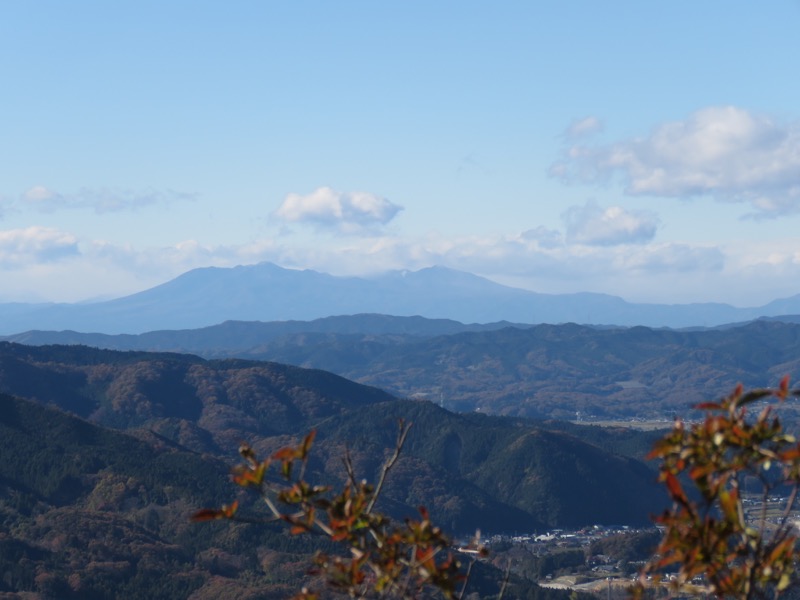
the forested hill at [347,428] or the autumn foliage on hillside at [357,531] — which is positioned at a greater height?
the autumn foliage on hillside at [357,531]

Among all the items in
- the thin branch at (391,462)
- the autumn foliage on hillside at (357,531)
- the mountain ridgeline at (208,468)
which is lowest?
the mountain ridgeline at (208,468)

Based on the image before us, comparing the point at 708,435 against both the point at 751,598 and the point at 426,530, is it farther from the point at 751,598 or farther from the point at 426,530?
the point at 426,530

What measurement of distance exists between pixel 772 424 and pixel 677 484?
Answer: 607 millimetres

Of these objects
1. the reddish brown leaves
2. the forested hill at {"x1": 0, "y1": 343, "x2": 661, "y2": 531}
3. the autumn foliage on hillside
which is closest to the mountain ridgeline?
the forested hill at {"x1": 0, "y1": 343, "x2": 661, "y2": 531}

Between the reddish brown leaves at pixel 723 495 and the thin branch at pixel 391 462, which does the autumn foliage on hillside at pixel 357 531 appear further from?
the reddish brown leaves at pixel 723 495

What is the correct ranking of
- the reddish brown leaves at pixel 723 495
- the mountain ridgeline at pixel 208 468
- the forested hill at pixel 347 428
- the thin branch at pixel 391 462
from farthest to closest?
the forested hill at pixel 347 428 < the mountain ridgeline at pixel 208 468 < the thin branch at pixel 391 462 < the reddish brown leaves at pixel 723 495

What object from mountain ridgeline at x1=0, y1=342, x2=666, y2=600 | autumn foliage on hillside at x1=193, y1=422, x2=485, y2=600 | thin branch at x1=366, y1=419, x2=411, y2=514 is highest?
thin branch at x1=366, y1=419, x2=411, y2=514

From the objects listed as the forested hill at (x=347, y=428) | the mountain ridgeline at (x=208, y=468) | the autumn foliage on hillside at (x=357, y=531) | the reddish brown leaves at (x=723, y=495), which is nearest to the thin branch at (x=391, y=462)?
the autumn foliage on hillside at (x=357, y=531)

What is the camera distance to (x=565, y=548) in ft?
268

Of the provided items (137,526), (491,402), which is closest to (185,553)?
(137,526)

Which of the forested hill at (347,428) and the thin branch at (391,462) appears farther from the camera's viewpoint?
the forested hill at (347,428)

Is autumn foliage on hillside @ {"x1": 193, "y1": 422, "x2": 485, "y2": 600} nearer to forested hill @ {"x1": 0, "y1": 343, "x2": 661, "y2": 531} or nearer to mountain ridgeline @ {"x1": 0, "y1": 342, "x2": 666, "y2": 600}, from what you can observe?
mountain ridgeline @ {"x1": 0, "y1": 342, "x2": 666, "y2": 600}

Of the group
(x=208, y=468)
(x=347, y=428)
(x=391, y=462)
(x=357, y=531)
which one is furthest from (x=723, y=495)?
(x=347, y=428)

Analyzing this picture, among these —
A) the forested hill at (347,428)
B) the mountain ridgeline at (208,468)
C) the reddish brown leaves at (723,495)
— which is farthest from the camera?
the forested hill at (347,428)
